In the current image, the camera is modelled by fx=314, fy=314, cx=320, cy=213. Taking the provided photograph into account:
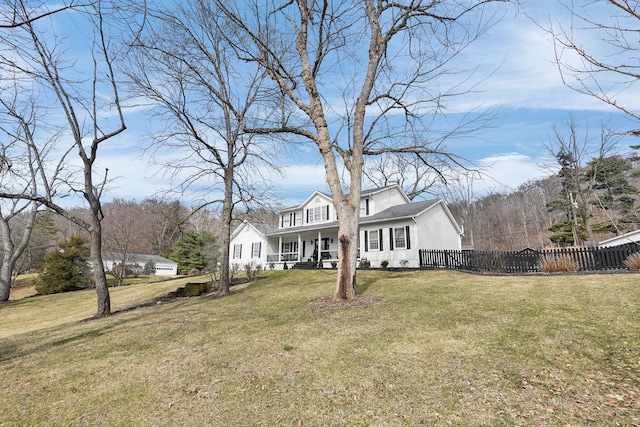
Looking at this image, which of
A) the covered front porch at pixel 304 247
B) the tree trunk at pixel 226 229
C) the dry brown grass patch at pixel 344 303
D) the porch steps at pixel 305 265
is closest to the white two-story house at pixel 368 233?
the covered front porch at pixel 304 247

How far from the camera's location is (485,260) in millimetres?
15586

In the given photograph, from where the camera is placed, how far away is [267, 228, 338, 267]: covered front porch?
26247 millimetres

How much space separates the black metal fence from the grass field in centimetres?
507

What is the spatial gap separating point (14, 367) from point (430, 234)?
2089 centimetres

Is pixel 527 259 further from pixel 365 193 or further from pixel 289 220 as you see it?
pixel 289 220

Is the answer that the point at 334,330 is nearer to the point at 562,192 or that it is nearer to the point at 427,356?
the point at 427,356

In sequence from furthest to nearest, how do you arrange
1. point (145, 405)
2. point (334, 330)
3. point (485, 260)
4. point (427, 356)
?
point (485, 260) < point (334, 330) < point (427, 356) < point (145, 405)

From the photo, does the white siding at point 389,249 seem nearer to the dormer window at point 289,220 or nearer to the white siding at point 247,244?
the dormer window at point 289,220

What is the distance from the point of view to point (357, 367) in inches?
182

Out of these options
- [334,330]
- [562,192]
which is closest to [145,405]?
[334,330]

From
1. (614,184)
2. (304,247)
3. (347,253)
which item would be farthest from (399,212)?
(614,184)

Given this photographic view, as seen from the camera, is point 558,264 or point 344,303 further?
point 558,264

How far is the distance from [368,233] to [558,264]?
12.1 metres

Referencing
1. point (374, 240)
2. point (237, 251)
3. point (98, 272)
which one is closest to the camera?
point (98, 272)
